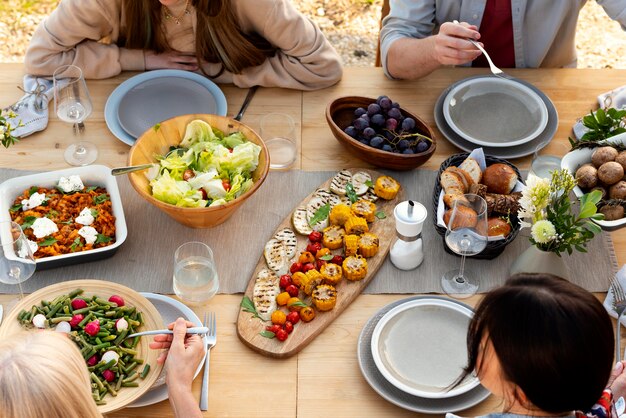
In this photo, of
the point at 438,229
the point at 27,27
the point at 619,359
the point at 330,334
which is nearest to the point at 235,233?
the point at 330,334

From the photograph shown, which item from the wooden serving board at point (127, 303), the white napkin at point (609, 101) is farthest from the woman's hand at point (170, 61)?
the white napkin at point (609, 101)

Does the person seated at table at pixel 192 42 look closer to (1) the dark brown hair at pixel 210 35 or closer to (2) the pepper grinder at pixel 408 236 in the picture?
(1) the dark brown hair at pixel 210 35

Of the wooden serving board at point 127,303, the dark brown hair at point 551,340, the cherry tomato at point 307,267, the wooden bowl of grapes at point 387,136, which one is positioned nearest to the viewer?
the dark brown hair at point 551,340

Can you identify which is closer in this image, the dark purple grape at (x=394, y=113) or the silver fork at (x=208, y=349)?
the silver fork at (x=208, y=349)

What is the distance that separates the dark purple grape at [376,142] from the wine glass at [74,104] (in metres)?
0.89

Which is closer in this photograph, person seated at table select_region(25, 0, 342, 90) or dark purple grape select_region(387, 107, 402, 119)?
dark purple grape select_region(387, 107, 402, 119)

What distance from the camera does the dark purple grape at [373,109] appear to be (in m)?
2.39

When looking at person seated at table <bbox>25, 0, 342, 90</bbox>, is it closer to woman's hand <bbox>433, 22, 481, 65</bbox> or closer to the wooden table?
the wooden table

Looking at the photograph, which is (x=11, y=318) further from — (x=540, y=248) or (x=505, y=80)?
(x=505, y=80)

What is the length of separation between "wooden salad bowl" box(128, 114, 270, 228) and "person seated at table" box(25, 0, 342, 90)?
1.21 ft

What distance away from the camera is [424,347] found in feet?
6.41

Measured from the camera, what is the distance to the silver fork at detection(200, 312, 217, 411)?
71.7 inches

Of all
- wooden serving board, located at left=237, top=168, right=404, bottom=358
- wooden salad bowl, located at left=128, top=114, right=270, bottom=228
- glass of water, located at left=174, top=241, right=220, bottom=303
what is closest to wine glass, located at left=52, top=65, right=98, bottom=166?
wooden salad bowl, located at left=128, top=114, right=270, bottom=228

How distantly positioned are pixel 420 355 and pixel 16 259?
1071 mm
